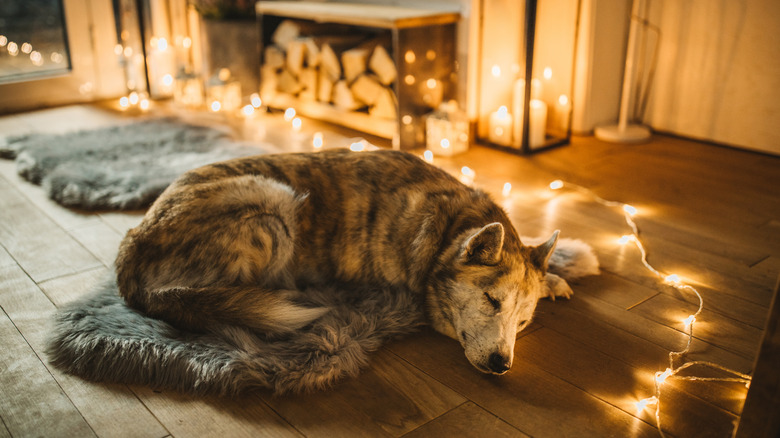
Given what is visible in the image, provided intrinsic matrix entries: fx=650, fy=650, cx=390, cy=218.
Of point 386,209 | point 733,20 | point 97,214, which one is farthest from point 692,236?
point 97,214

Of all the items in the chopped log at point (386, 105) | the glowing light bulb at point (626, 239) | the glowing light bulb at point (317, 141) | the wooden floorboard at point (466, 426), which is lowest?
the wooden floorboard at point (466, 426)

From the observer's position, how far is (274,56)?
454 centimetres

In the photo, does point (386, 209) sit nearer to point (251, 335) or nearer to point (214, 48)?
point (251, 335)

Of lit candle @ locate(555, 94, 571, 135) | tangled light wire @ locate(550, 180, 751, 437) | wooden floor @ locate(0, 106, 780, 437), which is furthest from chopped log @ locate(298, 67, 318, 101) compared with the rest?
tangled light wire @ locate(550, 180, 751, 437)

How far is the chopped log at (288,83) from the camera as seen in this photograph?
4523 millimetres

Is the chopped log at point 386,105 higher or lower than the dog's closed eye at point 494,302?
higher

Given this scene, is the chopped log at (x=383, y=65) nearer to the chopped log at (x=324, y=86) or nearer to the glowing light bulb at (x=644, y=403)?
the chopped log at (x=324, y=86)

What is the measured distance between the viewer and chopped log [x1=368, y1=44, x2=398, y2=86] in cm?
378

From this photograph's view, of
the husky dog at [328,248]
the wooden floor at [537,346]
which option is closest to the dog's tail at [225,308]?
the husky dog at [328,248]

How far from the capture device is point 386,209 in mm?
2141

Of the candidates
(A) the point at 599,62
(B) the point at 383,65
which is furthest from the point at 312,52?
(A) the point at 599,62

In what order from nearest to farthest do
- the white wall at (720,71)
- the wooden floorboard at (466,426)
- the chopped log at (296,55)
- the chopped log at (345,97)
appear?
1. the wooden floorboard at (466,426)
2. the white wall at (720,71)
3. the chopped log at (345,97)
4. the chopped log at (296,55)

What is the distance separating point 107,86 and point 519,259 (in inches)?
166

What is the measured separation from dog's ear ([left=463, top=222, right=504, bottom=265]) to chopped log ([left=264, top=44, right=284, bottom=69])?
309 centimetres
